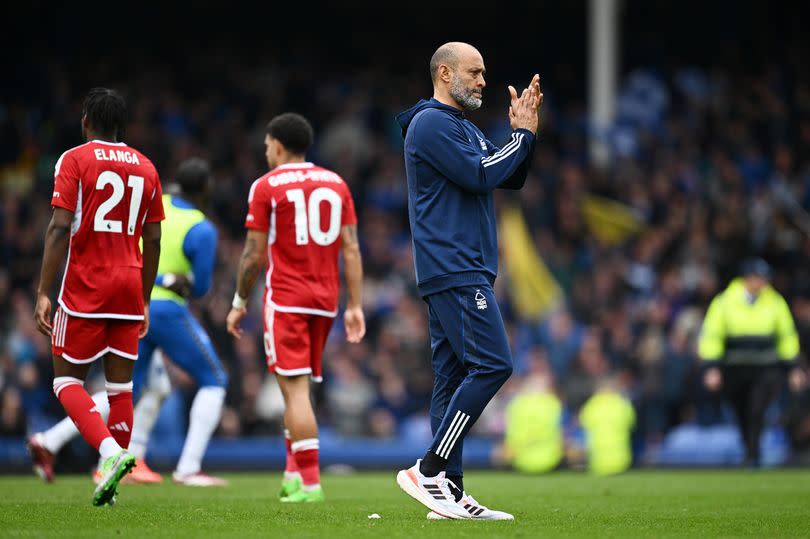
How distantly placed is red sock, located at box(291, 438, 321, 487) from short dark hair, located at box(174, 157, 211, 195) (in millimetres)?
2761

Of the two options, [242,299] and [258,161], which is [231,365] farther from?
[242,299]

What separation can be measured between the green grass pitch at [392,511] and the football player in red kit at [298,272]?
0.55 m

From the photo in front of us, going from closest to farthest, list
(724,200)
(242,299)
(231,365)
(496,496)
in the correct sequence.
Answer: (242,299) → (496,496) → (231,365) → (724,200)

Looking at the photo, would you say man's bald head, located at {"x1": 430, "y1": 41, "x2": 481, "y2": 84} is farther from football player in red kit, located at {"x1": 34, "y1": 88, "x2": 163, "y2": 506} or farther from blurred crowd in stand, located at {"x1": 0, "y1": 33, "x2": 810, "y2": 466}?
blurred crowd in stand, located at {"x1": 0, "y1": 33, "x2": 810, "y2": 466}

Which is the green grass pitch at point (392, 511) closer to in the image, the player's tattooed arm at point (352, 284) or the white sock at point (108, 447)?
the white sock at point (108, 447)

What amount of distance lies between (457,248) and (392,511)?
6.34 feet

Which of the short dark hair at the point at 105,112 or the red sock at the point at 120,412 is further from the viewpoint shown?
the red sock at the point at 120,412

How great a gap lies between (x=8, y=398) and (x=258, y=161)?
7.96 meters

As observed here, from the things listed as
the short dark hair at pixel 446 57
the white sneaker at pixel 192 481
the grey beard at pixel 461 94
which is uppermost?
the short dark hair at pixel 446 57

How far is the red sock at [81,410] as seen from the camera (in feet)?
26.3

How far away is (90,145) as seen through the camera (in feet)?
27.1

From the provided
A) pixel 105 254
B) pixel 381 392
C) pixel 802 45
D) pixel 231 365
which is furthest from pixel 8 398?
pixel 802 45

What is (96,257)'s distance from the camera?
27.1 ft

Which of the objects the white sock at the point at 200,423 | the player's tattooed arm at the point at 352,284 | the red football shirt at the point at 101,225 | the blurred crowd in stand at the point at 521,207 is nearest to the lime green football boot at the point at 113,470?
the red football shirt at the point at 101,225
